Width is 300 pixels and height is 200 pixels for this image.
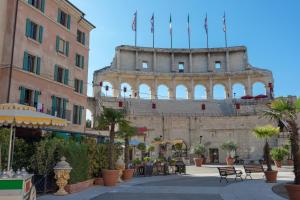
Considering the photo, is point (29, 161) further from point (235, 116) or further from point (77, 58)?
point (235, 116)

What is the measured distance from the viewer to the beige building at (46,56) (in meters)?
22.3

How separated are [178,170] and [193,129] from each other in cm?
2354

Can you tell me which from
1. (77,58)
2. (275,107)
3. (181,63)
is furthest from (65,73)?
(181,63)

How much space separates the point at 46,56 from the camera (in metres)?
25.8

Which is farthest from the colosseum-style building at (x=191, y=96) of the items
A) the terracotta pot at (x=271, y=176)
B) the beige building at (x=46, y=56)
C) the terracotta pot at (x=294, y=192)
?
the terracotta pot at (x=294, y=192)

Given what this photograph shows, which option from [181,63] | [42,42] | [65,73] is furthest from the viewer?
[181,63]

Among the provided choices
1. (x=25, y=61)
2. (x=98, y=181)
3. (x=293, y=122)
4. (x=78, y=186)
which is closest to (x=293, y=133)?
(x=293, y=122)

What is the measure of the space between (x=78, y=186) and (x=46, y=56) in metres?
15.4

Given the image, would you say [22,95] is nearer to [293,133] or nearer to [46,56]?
[46,56]

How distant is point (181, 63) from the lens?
67.6 m

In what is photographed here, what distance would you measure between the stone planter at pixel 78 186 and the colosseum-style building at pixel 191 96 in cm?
3284

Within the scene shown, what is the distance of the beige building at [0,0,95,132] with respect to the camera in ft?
73.3

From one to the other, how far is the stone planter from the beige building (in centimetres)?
1032

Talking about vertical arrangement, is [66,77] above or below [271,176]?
above
